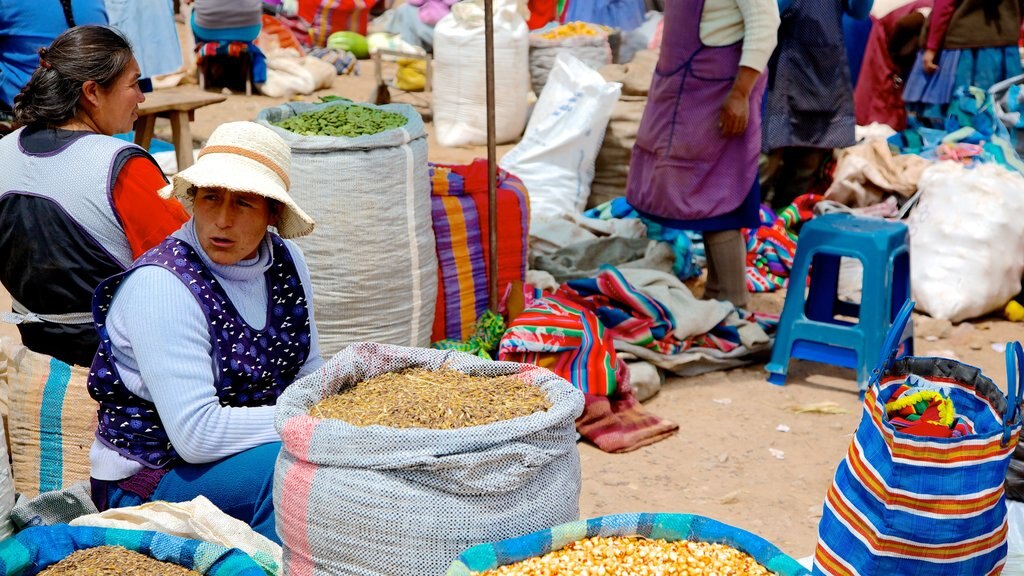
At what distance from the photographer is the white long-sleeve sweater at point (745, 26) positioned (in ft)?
13.6

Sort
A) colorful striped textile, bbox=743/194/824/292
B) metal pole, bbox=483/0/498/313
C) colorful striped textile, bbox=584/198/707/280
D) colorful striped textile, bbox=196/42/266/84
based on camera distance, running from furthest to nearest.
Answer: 1. colorful striped textile, bbox=196/42/266/84
2. colorful striped textile, bbox=743/194/824/292
3. colorful striped textile, bbox=584/198/707/280
4. metal pole, bbox=483/0/498/313

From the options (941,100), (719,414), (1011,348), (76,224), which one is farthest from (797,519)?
(941,100)

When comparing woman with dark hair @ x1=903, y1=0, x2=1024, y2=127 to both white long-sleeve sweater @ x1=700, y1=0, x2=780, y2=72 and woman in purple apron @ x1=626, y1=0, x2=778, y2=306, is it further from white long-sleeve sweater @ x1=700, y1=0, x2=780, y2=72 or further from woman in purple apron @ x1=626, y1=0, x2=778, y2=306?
white long-sleeve sweater @ x1=700, y1=0, x2=780, y2=72

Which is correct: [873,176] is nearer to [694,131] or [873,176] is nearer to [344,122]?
[694,131]

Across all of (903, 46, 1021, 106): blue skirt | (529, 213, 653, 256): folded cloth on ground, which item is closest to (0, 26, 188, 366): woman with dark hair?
(529, 213, 653, 256): folded cloth on ground

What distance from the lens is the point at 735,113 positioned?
4.31 meters

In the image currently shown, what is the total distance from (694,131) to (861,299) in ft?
3.03

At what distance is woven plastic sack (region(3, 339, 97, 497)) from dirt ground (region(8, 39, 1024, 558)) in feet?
4.67

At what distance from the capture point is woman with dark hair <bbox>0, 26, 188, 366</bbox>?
2.58 metres

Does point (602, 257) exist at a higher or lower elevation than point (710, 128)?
lower

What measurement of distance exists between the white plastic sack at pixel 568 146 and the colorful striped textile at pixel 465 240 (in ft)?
5.52

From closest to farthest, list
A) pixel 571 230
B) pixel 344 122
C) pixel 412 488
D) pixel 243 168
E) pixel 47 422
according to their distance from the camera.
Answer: pixel 412 488 < pixel 243 168 < pixel 47 422 < pixel 344 122 < pixel 571 230

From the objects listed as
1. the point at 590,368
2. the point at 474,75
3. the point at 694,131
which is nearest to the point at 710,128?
the point at 694,131

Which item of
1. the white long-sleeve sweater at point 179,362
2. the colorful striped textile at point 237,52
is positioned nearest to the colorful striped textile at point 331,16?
the colorful striped textile at point 237,52
